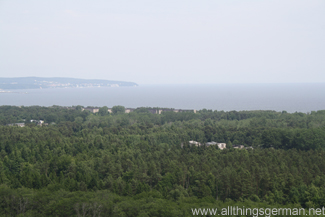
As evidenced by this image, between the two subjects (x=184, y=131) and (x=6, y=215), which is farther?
(x=184, y=131)

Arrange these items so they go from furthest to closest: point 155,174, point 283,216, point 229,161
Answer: point 229,161 → point 155,174 → point 283,216

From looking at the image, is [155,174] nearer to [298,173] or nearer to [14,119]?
[298,173]

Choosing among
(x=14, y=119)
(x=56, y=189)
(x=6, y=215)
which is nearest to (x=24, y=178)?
(x=56, y=189)

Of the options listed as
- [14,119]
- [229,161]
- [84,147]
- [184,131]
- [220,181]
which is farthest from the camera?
[14,119]

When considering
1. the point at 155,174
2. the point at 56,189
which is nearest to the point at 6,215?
the point at 56,189

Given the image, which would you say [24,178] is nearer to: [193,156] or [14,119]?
[193,156]

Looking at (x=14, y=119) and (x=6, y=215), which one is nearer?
(x=6, y=215)
